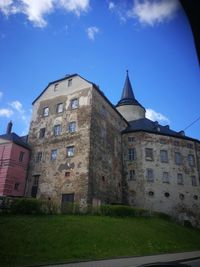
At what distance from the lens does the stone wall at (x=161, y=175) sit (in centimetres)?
3462

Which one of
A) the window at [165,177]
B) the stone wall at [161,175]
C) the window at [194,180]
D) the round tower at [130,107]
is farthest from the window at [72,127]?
the window at [194,180]

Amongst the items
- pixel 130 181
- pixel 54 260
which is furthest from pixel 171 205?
pixel 54 260

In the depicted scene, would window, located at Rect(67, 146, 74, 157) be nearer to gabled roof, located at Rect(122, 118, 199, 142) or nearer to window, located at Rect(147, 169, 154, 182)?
gabled roof, located at Rect(122, 118, 199, 142)

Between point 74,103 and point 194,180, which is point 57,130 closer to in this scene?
point 74,103

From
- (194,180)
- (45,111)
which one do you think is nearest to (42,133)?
(45,111)

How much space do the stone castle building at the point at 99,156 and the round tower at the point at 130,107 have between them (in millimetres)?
7756

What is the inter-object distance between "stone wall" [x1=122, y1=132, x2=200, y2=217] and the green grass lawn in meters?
12.1

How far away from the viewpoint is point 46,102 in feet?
121

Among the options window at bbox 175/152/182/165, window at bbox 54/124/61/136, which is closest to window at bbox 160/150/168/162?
window at bbox 175/152/182/165

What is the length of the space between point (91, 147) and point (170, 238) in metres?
13.6

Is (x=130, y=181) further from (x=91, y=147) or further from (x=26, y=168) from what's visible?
(x=26, y=168)

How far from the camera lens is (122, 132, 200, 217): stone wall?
34625 mm

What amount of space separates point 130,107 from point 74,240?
39.1 metres

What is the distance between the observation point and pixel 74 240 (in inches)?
597
